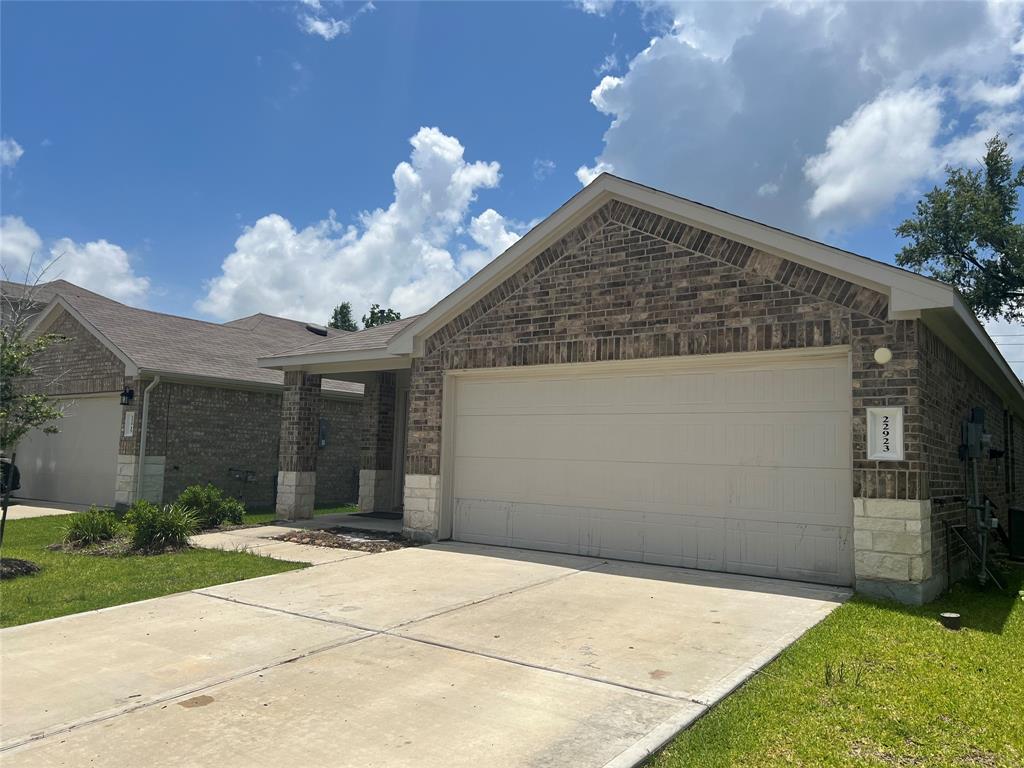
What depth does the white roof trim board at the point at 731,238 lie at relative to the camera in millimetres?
7926

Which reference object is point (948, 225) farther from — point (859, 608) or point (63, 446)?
point (63, 446)

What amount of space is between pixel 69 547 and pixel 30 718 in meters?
7.76

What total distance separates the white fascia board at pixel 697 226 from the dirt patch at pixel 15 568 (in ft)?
19.8

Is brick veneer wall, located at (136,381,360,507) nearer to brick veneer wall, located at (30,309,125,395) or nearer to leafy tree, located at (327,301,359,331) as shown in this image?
brick veneer wall, located at (30,309,125,395)

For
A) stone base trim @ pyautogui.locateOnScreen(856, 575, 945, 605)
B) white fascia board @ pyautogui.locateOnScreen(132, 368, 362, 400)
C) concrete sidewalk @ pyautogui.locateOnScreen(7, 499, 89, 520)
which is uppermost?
white fascia board @ pyautogui.locateOnScreen(132, 368, 362, 400)

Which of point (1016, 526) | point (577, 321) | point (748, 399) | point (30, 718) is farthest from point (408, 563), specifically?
point (1016, 526)

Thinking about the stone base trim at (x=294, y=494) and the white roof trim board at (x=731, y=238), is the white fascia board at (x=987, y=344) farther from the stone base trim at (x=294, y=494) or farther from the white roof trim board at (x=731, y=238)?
the stone base trim at (x=294, y=494)

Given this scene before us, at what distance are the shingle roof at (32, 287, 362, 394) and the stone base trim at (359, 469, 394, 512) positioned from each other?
335 centimetres

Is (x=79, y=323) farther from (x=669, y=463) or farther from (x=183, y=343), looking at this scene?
(x=669, y=463)

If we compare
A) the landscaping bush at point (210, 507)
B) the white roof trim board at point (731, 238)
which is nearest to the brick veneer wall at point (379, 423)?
the white roof trim board at point (731, 238)

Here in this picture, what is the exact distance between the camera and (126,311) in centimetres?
1958

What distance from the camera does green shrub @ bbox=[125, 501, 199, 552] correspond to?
11016mm

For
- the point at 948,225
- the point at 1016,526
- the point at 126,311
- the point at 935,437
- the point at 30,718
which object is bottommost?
the point at 30,718

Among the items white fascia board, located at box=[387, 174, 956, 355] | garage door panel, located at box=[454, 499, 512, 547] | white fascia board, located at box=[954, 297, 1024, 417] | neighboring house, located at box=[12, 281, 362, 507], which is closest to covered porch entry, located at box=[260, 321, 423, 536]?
neighboring house, located at box=[12, 281, 362, 507]
